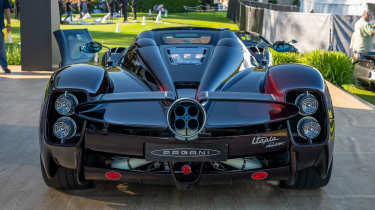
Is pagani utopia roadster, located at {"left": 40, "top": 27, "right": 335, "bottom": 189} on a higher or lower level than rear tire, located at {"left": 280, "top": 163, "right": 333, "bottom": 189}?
higher

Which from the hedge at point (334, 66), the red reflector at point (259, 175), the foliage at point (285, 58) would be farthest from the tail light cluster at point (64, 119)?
the foliage at point (285, 58)

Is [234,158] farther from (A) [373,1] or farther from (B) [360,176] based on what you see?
(A) [373,1]

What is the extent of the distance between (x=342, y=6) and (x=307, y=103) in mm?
23228

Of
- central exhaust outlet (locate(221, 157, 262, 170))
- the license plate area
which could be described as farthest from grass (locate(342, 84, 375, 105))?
the license plate area

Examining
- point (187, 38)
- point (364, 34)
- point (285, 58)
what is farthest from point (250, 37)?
point (364, 34)

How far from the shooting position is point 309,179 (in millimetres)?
4016

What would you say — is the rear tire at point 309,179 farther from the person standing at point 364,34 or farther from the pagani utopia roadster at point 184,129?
the person standing at point 364,34

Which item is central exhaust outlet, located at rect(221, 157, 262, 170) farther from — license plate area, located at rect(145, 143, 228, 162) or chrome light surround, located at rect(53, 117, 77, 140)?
chrome light surround, located at rect(53, 117, 77, 140)

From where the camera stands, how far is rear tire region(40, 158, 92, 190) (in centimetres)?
388

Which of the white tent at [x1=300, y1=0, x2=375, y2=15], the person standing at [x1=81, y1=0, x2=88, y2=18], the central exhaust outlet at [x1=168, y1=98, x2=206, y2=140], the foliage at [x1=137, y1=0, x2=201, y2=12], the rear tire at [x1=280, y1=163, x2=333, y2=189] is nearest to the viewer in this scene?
the central exhaust outlet at [x1=168, y1=98, x2=206, y2=140]

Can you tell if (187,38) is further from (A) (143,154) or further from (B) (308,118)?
(A) (143,154)

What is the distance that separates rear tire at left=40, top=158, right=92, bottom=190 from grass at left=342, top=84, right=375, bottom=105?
7024mm

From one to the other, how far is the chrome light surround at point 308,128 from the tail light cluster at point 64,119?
1.55 m

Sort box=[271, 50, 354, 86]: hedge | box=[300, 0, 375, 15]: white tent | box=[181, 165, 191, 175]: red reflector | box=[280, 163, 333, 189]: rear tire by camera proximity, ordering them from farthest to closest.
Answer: box=[300, 0, 375, 15]: white tent → box=[271, 50, 354, 86]: hedge → box=[280, 163, 333, 189]: rear tire → box=[181, 165, 191, 175]: red reflector
